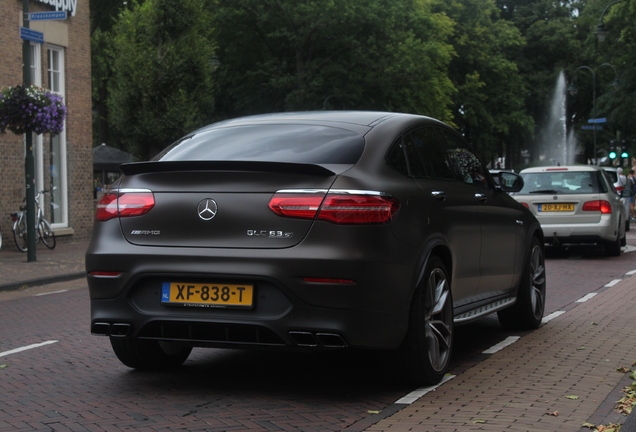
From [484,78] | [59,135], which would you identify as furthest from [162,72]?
[484,78]

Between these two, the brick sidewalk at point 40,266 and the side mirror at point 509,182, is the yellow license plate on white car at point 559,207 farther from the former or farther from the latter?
the side mirror at point 509,182

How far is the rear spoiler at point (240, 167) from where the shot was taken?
4949 millimetres

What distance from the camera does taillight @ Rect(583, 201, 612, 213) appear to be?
51.7 ft

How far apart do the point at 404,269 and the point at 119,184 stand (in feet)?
5.75

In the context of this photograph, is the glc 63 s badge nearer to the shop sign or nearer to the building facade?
the building facade

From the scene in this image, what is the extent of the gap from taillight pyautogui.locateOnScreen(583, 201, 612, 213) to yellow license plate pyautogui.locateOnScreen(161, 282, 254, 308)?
1205cm

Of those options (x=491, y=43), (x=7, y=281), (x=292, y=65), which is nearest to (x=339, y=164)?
(x=7, y=281)

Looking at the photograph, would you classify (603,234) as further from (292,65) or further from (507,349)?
(292,65)

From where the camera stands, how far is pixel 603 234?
15820mm

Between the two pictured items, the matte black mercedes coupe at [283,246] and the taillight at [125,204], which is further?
A: the taillight at [125,204]

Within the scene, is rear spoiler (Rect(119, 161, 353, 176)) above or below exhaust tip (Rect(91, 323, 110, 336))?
above

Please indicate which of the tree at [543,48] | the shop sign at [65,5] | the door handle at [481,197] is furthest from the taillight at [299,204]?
the tree at [543,48]

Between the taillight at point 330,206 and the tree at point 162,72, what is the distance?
24630 mm

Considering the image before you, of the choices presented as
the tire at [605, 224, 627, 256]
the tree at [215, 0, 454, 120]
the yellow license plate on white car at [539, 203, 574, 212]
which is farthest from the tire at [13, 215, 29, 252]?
the tree at [215, 0, 454, 120]
